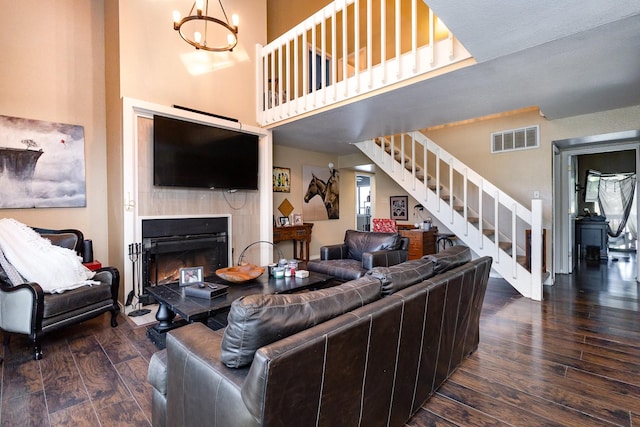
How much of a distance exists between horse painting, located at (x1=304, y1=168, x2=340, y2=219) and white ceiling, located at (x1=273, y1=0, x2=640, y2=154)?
2005 mm

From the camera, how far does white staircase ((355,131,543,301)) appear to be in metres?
4.07

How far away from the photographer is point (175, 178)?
151 inches

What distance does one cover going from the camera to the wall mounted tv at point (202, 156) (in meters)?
3.70

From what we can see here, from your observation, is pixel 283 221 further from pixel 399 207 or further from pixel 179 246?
pixel 399 207

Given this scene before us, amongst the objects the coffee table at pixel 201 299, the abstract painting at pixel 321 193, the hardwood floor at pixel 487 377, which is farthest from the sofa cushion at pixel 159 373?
the abstract painting at pixel 321 193

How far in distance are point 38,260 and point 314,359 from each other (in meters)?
2.86

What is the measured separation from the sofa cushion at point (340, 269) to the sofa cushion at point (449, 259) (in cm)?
149

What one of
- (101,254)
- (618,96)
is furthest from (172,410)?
(618,96)

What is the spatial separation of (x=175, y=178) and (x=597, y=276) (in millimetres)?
6769

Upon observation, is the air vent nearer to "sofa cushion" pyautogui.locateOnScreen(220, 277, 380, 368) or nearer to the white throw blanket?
"sofa cushion" pyautogui.locateOnScreen(220, 277, 380, 368)

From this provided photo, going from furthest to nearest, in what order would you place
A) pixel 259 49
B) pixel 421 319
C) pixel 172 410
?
pixel 259 49
pixel 421 319
pixel 172 410

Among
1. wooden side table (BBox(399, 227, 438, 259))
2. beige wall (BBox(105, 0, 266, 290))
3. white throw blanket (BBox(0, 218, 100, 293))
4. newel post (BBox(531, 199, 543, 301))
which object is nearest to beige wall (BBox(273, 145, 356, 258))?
beige wall (BBox(105, 0, 266, 290))

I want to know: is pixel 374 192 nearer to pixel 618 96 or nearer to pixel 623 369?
pixel 618 96

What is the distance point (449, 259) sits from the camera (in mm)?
2123
